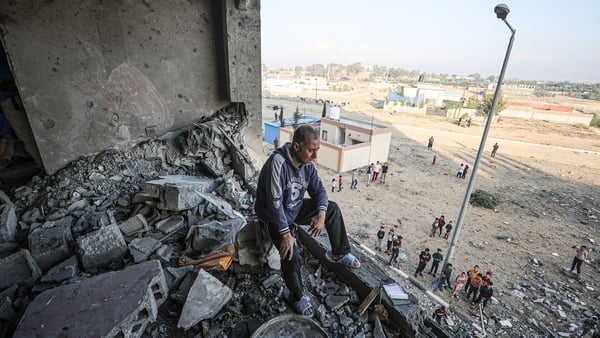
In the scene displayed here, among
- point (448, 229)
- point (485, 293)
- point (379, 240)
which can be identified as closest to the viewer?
point (485, 293)

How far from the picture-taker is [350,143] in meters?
19.9

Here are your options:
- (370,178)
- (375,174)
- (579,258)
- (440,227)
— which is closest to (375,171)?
(375,174)

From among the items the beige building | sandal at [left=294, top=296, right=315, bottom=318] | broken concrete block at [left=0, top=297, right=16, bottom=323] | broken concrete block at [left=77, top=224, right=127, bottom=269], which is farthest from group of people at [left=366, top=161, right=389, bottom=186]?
broken concrete block at [left=0, top=297, right=16, bottom=323]

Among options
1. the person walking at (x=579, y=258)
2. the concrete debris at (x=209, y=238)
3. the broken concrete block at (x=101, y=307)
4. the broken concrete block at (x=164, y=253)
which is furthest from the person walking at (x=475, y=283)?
the broken concrete block at (x=101, y=307)

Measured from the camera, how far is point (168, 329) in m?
2.30

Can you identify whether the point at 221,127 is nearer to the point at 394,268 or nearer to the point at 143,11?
the point at 143,11

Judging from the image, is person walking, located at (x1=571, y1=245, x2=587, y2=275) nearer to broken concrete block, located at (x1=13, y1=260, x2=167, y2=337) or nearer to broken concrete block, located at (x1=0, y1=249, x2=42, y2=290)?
broken concrete block, located at (x1=13, y1=260, x2=167, y2=337)

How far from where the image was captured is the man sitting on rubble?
2318 millimetres

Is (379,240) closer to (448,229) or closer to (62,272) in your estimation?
(448,229)

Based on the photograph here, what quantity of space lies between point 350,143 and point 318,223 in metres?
17.9

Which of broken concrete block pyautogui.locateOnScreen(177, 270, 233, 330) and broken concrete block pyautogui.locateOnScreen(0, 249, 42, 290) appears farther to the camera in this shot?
broken concrete block pyautogui.locateOnScreen(0, 249, 42, 290)

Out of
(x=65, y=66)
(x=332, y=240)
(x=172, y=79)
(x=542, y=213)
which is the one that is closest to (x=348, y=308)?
(x=332, y=240)

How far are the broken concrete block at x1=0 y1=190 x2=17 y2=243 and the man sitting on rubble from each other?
3.11m

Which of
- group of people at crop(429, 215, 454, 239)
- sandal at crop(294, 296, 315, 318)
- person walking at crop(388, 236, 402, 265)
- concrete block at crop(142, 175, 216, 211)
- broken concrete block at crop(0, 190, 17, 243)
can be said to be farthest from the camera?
group of people at crop(429, 215, 454, 239)
